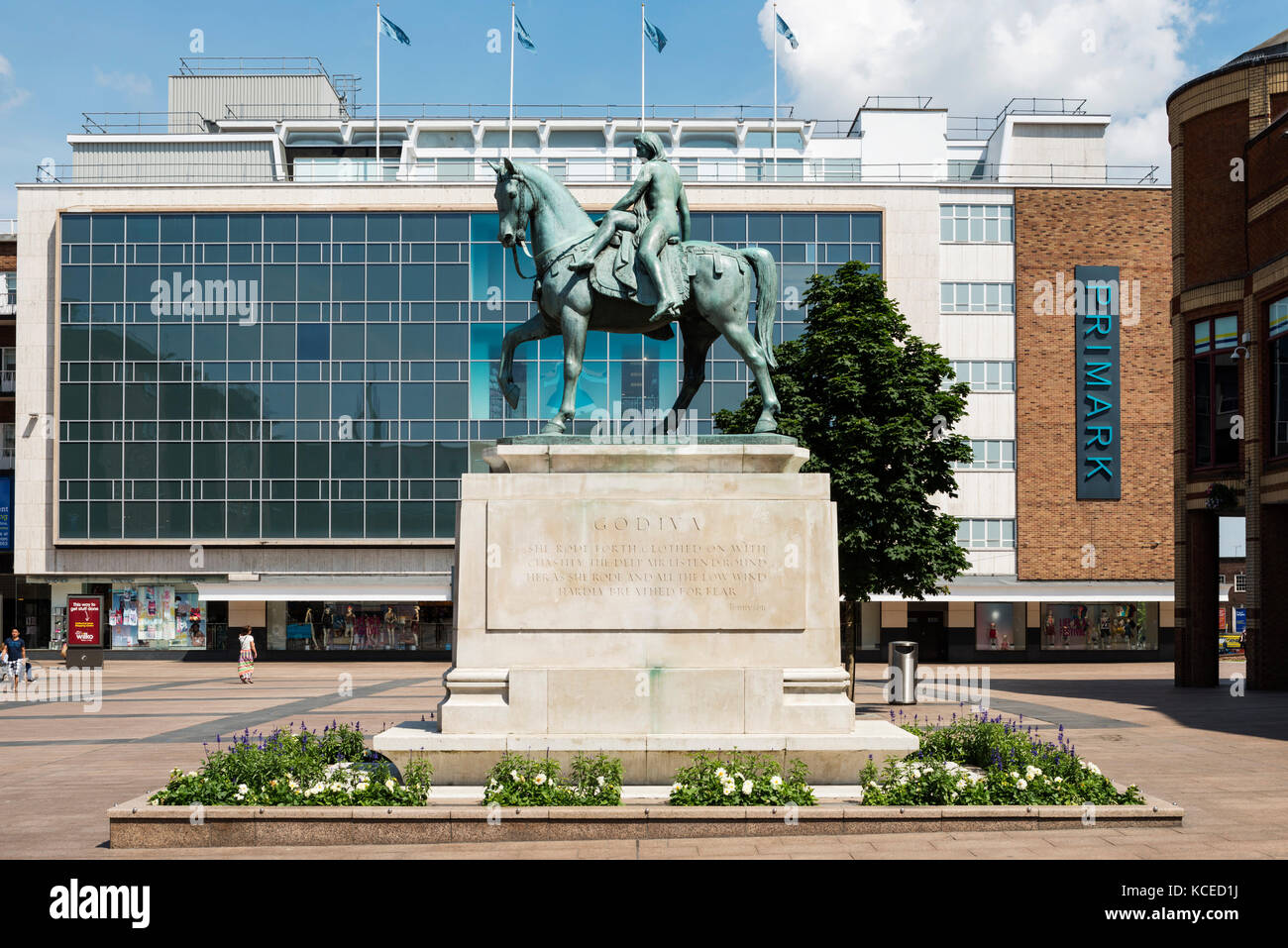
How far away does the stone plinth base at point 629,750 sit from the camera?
1322 cm

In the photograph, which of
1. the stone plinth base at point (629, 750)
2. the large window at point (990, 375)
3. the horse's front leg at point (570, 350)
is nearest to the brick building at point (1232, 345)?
the large window at point (990, 375)

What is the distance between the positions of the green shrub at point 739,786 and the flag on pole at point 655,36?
5201cm

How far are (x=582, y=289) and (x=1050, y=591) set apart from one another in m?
46.8

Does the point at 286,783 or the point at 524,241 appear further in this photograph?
the point at 524,241

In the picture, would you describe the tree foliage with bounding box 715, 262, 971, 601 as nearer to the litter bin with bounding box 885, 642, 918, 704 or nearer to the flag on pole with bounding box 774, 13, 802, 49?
the litter bin with bounding box 885, 642, 918, 704

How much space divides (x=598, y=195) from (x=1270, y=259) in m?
32.2

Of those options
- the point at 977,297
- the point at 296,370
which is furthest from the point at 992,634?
the point at 296,370

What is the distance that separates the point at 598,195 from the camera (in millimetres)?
58812

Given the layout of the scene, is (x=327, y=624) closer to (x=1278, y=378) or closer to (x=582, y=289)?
(x=1278, y=378)

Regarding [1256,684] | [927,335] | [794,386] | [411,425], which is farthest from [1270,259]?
[411,425]

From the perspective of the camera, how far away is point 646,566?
1375cm

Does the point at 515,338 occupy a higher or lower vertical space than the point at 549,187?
lower

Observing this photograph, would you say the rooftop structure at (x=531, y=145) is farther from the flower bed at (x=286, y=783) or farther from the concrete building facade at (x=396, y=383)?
the flower bed at (x=286, y=783)

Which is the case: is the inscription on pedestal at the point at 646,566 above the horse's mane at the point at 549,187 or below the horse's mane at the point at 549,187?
below
